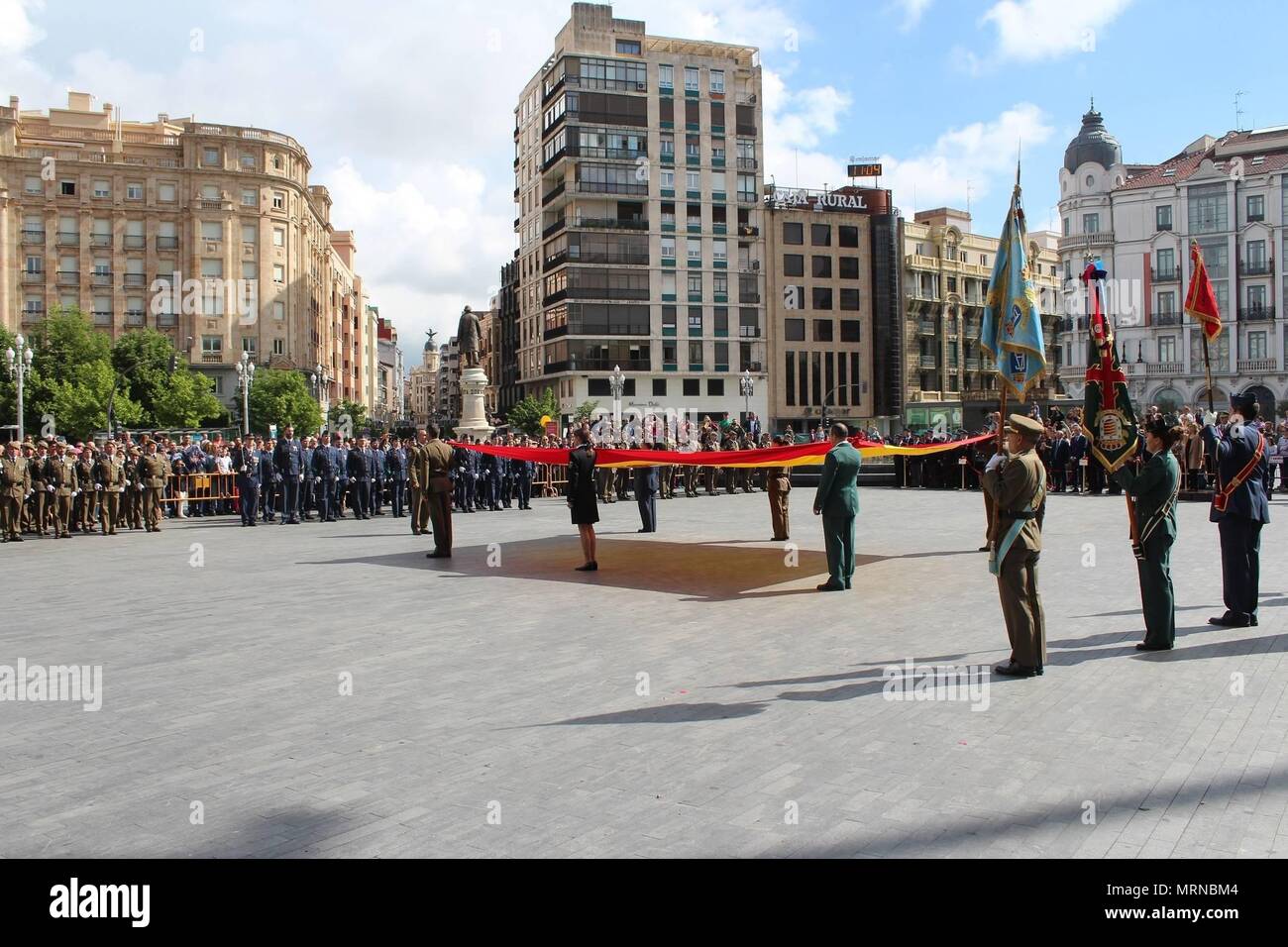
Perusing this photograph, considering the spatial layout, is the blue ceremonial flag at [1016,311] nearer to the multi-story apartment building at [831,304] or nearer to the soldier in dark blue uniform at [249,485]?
the soldier in dark blue uniform at [249,485]

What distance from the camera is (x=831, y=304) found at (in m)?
79.6

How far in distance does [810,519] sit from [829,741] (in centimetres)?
1611

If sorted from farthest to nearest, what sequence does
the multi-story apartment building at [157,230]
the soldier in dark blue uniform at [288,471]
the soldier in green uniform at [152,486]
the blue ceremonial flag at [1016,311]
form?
the multi-story apartment building at [157,230]
the soldier in dark blue uniform at [288,471]
the soldier in green uniform at [152,486]
the blue ceremonial flag at [1016,311]

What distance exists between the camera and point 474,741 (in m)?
6.34

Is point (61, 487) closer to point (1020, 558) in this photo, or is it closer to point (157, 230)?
point (1020, 558)

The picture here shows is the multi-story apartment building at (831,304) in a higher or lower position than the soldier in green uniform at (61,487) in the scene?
higher

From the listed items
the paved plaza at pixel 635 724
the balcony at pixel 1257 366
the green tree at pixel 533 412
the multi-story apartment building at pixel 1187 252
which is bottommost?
the paved plaza at pixel 635 724

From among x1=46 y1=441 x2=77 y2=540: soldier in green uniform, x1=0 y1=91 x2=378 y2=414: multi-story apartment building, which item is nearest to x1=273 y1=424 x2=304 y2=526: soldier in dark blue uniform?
x1=46 y1=441 x2=77 y2=540: soldier in green uniform

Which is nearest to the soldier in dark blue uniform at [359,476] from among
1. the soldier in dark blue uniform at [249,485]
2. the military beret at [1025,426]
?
the soldier in dark blue uniform at [249,485]

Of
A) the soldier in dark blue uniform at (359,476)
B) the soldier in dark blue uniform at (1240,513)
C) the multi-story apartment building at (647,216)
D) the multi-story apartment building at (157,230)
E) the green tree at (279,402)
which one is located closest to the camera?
the soldier in dark blue uniform at (1240,513)

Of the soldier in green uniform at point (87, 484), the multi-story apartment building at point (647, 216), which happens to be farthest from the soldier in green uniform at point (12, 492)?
the multi-story apartment building at point (647, 216)

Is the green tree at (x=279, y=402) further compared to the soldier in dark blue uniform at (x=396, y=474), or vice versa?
the green tree at (x=279, y=402)

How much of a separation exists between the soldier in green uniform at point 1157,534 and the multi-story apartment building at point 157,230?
6470 cm

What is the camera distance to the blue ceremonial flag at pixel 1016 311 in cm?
1344
